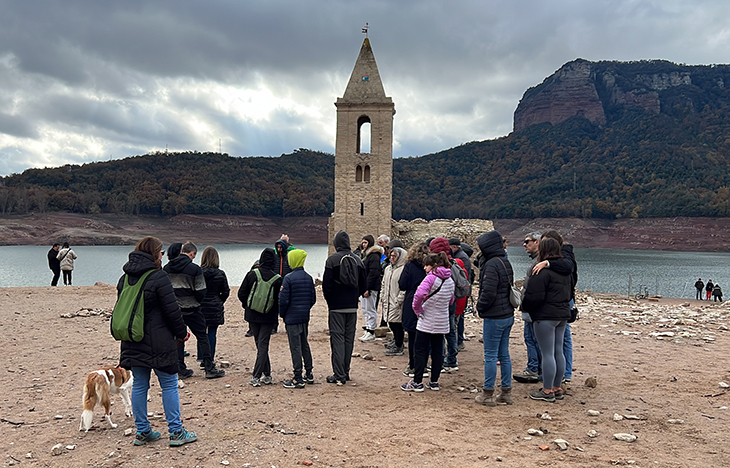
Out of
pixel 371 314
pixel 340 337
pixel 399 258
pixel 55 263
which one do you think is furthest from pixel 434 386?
pixel 55 263

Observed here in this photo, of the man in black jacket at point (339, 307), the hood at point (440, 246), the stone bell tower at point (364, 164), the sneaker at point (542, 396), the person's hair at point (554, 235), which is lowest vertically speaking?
the sneaker at point (542, 396)

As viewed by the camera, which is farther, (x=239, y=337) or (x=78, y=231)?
(x=78, y=231)

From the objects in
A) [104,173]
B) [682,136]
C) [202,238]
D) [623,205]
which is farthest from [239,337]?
[682,136]

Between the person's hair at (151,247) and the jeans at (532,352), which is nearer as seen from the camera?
the person's hair at (151,247)

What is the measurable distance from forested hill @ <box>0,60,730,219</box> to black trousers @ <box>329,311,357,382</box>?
213ft

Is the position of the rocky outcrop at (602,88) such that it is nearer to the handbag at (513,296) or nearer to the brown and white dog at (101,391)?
the handbag at (513,296)

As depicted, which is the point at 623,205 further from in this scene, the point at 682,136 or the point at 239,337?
the point at 239,337

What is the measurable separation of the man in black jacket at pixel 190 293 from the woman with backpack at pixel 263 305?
583 millimetres

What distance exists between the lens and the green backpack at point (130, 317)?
3.62 meters

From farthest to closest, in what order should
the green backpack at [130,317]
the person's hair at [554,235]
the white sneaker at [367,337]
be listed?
the white sneaker at [367,337] < the person's hair at [554,235] < the green backpack at [130,317]

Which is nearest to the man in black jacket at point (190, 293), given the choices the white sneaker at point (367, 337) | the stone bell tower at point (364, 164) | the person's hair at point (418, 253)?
the person's hair at point (418, 253)

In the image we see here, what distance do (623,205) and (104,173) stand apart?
10124 centimetres

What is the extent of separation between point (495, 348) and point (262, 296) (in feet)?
8.67

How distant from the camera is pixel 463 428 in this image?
4.18 meters
